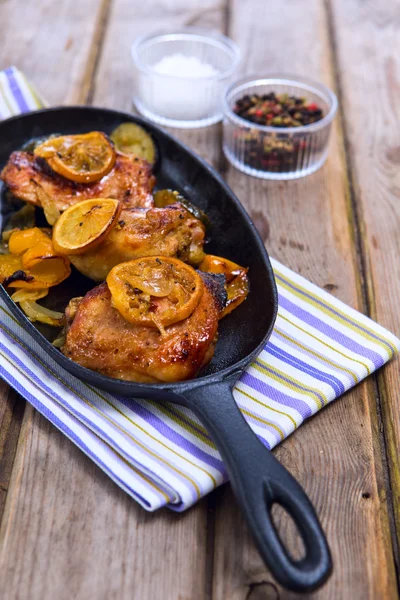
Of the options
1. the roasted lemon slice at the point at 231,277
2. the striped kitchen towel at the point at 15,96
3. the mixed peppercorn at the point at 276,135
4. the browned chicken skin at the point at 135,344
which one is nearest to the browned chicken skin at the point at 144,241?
the roasted lemon slice at the point at 231,277

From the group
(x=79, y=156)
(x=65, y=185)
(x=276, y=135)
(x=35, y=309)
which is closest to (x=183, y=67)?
(x=276, y=135)

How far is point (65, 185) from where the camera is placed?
2.89m

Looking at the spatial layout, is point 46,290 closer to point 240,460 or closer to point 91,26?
point 240,460

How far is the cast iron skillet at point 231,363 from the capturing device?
5.63 ft

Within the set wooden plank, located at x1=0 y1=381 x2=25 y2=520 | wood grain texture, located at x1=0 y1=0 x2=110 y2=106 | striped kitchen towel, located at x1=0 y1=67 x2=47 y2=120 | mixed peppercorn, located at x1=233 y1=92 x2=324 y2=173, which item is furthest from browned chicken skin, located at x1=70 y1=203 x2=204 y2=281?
wood grain texture, located at x1=0 y1=0 x2=110 y2=106

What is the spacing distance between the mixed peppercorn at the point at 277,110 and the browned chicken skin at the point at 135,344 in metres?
1.57

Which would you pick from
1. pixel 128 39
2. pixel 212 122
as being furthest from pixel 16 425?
pixel 128 39

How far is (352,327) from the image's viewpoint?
8.48 feet

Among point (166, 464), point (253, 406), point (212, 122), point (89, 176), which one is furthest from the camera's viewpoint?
point (212, 122)

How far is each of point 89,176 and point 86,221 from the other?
40 cm

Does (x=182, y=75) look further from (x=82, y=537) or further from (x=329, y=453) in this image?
(x=82, y=537)

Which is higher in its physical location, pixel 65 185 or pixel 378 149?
pixel 65 185

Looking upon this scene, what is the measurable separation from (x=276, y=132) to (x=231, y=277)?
1.15 metres

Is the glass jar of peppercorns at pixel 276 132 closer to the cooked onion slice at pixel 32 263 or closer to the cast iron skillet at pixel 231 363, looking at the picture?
the cast iron skillet at pixel 231 363
